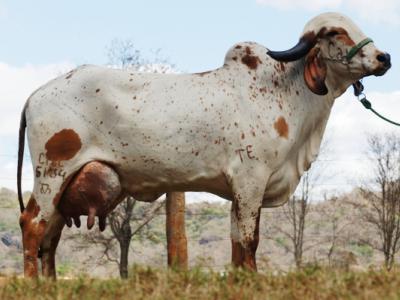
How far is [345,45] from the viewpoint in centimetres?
862

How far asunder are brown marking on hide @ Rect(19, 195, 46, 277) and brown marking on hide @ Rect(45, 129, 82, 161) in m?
0.49

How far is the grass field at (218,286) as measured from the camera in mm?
5965

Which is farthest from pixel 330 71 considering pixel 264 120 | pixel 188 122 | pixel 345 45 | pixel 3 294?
pixel 3 294

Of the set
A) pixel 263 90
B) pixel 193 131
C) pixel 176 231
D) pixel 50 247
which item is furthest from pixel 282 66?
pixel 176 231

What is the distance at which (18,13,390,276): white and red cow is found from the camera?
322 inches

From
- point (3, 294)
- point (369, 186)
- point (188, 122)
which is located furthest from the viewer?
point (369, 186)

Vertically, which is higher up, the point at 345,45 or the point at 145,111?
the point at 345,45

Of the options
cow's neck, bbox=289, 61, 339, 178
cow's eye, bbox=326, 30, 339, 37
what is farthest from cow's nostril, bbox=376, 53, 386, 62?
cow's neck, bbox=289, 61, 339, 178

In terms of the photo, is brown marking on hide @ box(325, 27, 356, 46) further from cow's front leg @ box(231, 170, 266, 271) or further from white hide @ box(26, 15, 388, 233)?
cow's front leg @ box(231, 170, 266, 271)

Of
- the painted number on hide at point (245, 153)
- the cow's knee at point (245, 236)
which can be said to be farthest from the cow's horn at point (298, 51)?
the cow's knee at point (245, 236)

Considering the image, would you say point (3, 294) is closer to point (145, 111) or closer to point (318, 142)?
point (145, 111)

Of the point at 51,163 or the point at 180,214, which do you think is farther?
the point at 180,214

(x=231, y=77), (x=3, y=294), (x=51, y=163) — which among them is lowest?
(x=3, y=294)

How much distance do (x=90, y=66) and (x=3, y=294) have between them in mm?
2974
